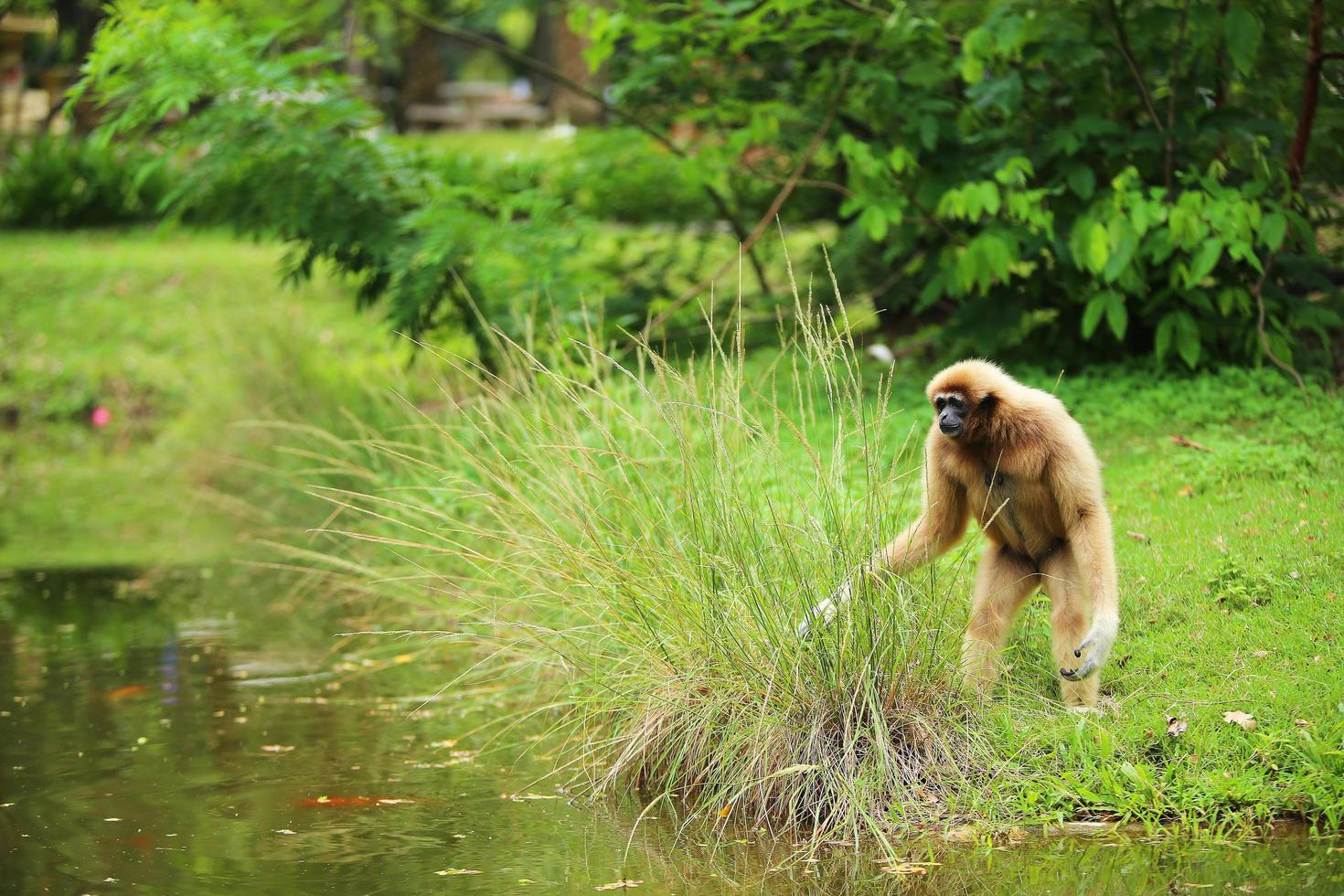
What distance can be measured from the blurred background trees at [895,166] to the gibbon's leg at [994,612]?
11.4 ft

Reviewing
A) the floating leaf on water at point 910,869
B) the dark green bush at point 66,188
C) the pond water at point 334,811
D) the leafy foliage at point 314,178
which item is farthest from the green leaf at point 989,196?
the dark green bush at point 66,188

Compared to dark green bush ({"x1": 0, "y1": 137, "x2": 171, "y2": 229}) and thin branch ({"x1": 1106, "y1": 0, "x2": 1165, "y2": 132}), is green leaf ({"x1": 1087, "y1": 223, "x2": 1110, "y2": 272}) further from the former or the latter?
dark green bush ({"x1": 0, "y1": 137, "x2": 171, "y2": 229})

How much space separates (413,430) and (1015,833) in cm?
593

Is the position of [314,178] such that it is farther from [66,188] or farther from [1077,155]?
[66,188]

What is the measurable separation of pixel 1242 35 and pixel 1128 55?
1.09 metres

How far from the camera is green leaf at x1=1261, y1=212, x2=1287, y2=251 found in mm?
8469

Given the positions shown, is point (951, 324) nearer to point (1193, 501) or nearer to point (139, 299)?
point (1193, 501)

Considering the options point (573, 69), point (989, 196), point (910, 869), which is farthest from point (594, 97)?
point (573, 69)

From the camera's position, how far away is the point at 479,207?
11.2 m

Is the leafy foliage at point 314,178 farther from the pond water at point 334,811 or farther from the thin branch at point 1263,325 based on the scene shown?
the thin branch at point 1263,325

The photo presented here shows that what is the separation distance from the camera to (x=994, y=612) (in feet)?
17.9

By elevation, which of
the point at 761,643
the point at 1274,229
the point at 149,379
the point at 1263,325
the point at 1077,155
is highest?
the point at 1077,155

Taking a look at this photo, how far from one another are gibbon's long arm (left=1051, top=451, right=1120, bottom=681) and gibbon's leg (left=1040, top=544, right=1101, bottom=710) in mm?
55

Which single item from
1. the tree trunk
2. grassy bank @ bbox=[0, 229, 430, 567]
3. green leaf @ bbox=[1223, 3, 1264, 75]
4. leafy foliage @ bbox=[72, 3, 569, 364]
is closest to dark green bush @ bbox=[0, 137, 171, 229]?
grassy bank @ bbox=[0, 229, 430, 567]
